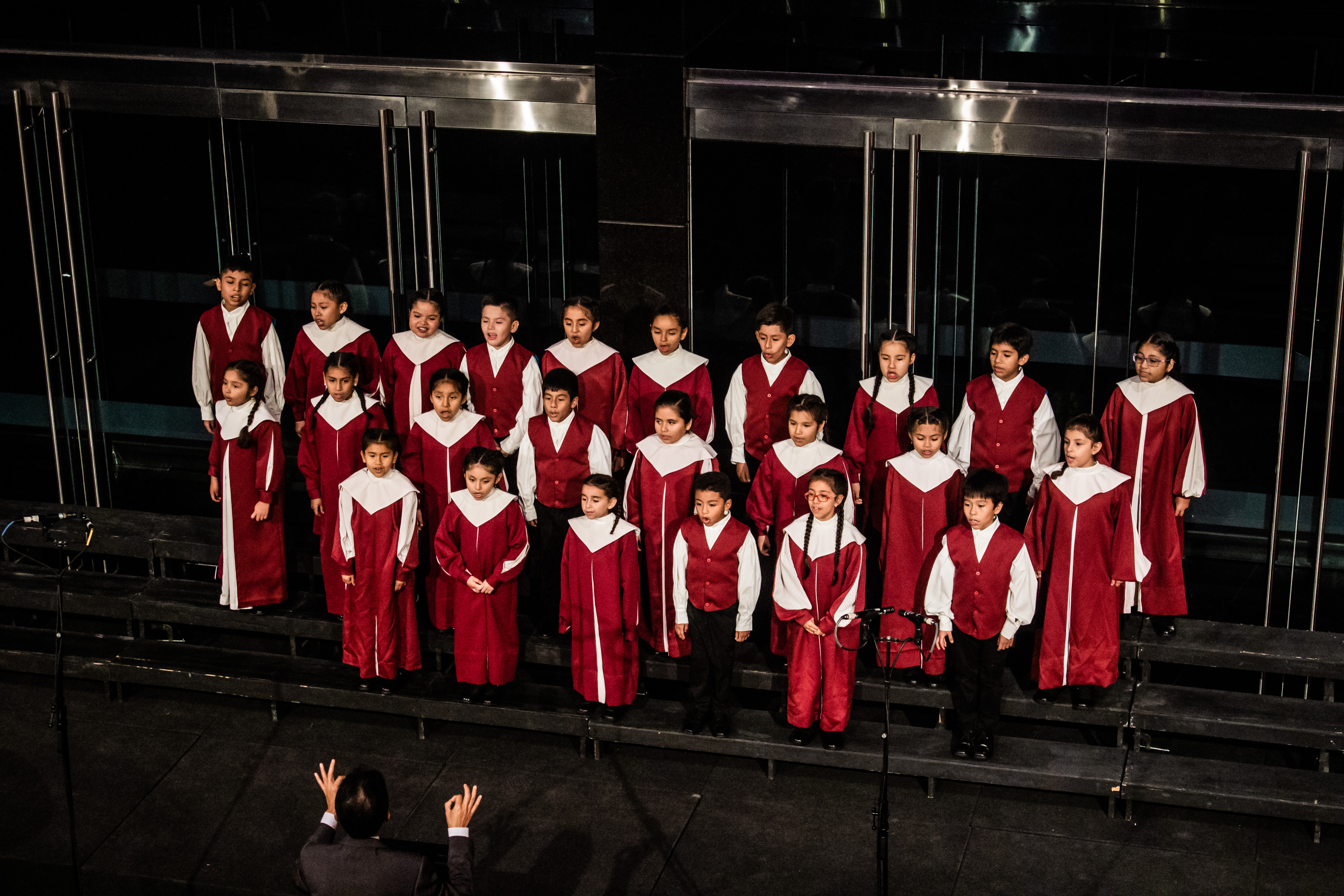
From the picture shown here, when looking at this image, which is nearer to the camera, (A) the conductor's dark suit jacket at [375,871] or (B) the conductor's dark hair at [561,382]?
(A) the conductor's dark suit jacket at [375,871]

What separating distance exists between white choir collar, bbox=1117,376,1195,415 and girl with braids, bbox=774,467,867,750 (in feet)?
5.12

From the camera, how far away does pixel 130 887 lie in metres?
6.47

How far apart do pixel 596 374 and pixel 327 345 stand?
1.54m

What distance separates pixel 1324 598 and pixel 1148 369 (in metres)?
1.86

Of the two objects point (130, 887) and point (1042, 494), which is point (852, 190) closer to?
point (1042, 494)

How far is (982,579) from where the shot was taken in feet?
21.8

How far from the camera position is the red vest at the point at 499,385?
25.8 ft

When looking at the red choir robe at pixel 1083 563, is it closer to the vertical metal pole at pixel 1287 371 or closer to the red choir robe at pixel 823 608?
the red choir robe at pixel 823 608

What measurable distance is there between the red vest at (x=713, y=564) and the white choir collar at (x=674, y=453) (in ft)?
1.33

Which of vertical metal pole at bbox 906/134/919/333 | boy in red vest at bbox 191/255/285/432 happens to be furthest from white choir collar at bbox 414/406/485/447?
vertical metal pole at bbox 906/134/919/333

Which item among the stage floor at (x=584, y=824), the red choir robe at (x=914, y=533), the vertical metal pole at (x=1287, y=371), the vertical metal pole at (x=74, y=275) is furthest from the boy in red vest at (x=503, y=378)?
the vertical metal pole at (x=1287, y=371)

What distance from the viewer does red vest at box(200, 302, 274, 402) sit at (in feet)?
27.4

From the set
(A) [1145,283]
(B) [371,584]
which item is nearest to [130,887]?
(B) [371,584]

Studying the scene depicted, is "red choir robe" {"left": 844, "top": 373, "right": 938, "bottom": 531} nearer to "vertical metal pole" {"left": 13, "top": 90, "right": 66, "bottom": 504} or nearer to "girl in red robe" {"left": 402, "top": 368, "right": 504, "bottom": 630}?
"girl in red robe" {"left": 402, "top": 368, "right": 504, "bottom": 630}
